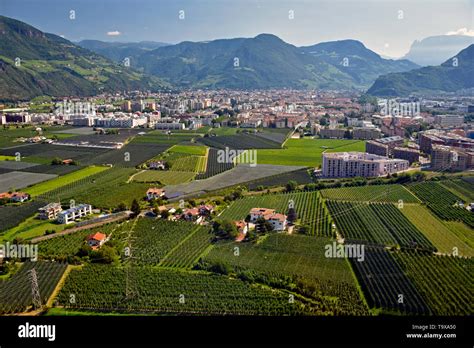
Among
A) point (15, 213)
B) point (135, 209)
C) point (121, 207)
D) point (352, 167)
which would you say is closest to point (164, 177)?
point (121, 207)

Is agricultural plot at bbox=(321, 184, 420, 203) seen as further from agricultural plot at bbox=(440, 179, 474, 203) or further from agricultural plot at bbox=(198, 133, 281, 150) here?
agricultural plot at bbox=(198, 133, 281, 150)

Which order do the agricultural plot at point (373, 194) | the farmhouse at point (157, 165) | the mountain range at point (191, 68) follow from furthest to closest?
the mountain range at point (191, 68) < the farmhouse at point (157, 165) < the agricultural plot at point (373, 194)

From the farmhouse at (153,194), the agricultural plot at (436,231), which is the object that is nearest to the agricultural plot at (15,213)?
the farmhouse at (153,194)

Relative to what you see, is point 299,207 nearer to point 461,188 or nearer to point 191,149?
point 461,188

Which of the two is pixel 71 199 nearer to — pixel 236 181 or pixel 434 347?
pixel 236 181

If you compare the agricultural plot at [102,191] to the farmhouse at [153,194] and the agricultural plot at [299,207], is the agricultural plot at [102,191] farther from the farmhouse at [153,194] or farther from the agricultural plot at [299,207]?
the agricultural plot at [299,207]

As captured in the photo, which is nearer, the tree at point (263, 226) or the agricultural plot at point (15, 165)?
the tree at point (263, 226)

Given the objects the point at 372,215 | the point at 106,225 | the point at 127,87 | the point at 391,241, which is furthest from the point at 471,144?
the point at 127,87
